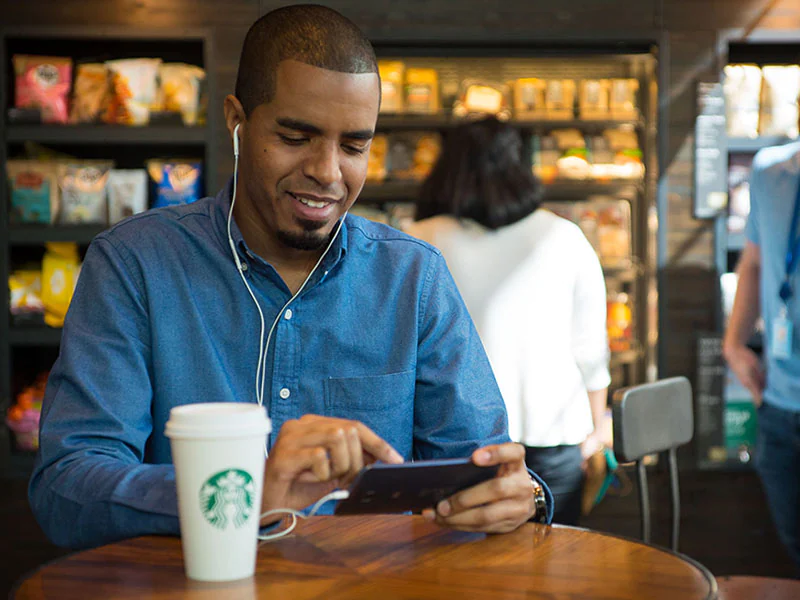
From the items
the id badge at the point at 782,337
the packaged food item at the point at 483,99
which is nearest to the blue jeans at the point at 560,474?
the id badge at the point at 782,337

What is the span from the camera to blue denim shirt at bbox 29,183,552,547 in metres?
1.40

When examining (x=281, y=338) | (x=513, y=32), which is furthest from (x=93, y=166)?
(x=281, y=338)

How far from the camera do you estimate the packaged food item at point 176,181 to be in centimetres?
385

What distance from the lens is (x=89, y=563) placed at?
3.57ft

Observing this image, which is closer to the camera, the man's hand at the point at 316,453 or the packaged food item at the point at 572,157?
the man's hand at the point at 316,453

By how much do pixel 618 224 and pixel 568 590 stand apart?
10.4 ft

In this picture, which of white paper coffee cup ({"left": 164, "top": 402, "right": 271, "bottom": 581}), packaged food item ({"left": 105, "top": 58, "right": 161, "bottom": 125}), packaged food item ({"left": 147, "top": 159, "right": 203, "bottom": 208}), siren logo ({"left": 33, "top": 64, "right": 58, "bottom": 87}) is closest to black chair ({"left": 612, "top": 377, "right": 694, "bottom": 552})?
white paper coffee cup ({"left": 164, "top": 402, "right": 271, "bottom": 581})

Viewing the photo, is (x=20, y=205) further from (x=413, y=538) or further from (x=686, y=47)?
(x=413, y=538)

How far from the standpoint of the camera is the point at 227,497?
974mm

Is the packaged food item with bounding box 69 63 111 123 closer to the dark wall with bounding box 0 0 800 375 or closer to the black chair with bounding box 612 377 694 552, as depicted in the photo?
the dark wall with bounding box 0 0 800 375

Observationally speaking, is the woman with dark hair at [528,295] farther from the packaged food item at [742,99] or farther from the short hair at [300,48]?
the packaged food item at [742,99]

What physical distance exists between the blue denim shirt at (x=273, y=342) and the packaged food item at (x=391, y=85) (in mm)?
2449

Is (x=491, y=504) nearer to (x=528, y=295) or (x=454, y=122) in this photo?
(x=528, y=295)

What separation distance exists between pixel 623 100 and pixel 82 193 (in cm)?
225
